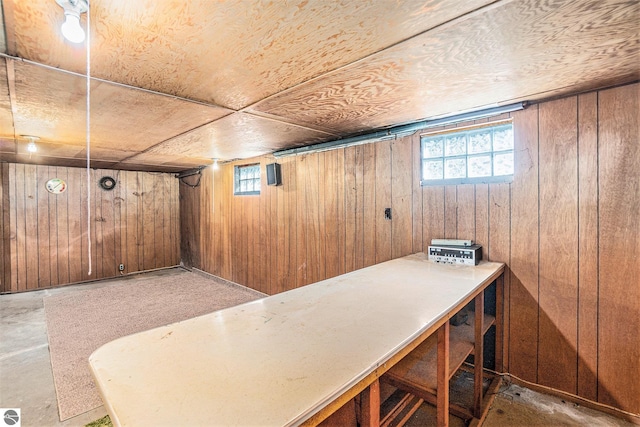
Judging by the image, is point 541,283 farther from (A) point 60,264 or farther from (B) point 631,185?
(A) point 60,264

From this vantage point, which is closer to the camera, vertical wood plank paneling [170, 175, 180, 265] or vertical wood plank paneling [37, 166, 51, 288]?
vertical wood plank paneling [37, 166, 51, 288]

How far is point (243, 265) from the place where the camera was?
171 inches

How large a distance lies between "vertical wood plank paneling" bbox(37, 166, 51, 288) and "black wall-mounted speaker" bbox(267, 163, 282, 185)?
3991 mm

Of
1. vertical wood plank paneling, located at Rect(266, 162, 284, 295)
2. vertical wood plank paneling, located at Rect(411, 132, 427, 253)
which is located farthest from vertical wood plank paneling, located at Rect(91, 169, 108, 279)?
vertical wood plank paneling, located at Rect(411, 132, 427, 253)

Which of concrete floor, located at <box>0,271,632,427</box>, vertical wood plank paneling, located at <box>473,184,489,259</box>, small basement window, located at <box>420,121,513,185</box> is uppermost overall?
small basement window, located at <box>420,121,513,185</box>

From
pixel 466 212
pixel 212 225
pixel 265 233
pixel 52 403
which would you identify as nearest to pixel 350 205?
pixel 466 212

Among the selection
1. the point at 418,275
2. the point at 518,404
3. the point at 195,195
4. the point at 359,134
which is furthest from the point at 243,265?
the point at 518,404

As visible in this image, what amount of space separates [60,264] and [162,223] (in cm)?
171

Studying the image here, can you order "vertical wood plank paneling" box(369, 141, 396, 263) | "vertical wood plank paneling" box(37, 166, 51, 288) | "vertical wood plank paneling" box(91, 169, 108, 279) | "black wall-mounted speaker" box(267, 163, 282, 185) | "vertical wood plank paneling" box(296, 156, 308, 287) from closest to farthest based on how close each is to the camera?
"vertical wood plank paneling" box(369, 141, 396, 263)
"vertical wood plank paneling" box(296, 156, 308, 287)
"black wall-mounted speaker" box(267, 163, 282, 185)
"vertical wood plank paneling" box(37, 166, 51, 288)
"vertical wood plank paneling" box(91, 169, 108, 279)

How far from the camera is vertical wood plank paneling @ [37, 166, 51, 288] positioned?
15.4ft

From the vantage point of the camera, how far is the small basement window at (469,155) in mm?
2105

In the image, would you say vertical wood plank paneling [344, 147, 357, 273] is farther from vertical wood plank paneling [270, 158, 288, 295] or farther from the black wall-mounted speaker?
the black wall-mounted speaker

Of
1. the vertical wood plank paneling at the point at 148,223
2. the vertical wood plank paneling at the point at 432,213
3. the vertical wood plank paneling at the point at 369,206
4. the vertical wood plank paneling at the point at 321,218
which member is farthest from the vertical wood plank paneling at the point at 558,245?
the vertical wood plank paneling at the point at 148,223

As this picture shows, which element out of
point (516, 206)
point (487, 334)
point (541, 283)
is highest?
point (516, 206)
